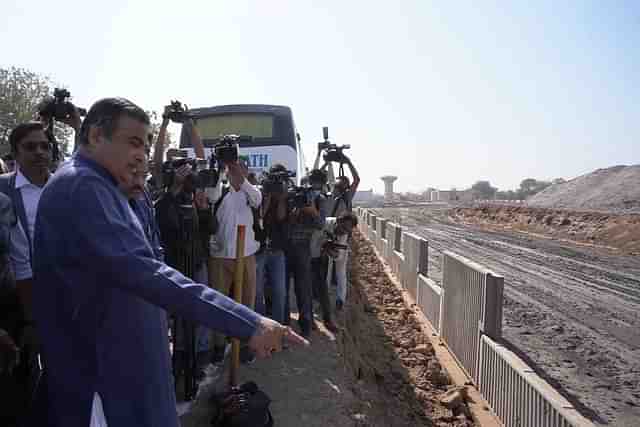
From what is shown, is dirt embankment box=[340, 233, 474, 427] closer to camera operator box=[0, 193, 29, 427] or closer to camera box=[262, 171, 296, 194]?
camera box=[262, 171, 296, 194]

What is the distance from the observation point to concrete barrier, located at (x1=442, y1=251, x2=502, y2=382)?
500cm

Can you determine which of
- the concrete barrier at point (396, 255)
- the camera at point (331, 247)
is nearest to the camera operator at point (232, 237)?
the camera at point (331, 247)

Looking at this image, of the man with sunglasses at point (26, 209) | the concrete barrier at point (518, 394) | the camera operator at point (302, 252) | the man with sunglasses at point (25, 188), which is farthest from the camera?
the camera operator at point (302, 252)

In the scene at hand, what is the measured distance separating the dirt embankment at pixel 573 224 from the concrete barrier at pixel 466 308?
1657 cm

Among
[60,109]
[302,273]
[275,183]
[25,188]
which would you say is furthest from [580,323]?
[25,188]

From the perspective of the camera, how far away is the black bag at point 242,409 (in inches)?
118

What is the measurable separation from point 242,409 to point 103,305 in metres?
1.82

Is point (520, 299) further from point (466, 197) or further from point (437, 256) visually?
point (466, 197)

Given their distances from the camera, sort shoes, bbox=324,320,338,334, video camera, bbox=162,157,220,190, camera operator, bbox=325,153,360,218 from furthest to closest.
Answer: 1. camera operator, bbox=325,153,360,218
2. shoes, bbox=324,320,338,334
3. video camera, bbox=162,157,220,190

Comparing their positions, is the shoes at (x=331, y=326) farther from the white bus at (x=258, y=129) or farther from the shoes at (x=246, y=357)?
the white bus at (x=258, y=129)

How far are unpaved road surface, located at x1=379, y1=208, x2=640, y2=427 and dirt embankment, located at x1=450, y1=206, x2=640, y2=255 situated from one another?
4.77 m

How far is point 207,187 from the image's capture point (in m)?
4.00

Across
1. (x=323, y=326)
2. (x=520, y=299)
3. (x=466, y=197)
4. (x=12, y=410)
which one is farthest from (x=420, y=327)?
(x=466, y=197)

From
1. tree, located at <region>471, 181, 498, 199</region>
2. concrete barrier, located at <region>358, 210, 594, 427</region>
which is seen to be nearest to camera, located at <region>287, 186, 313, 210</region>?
concrete barrier, located at <region>358, 210, 594, 427</region>
